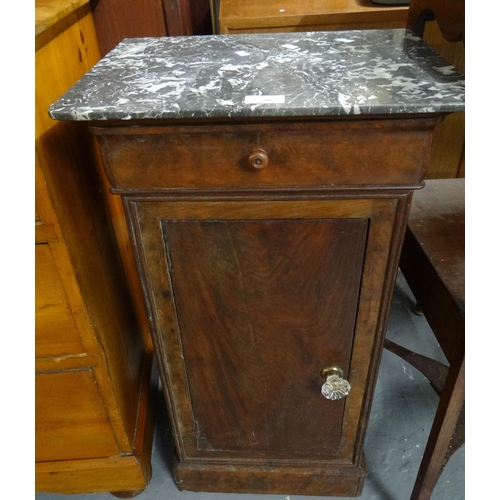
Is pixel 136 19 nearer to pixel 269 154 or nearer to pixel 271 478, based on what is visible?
pixel 269 154

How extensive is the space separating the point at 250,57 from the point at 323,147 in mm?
264

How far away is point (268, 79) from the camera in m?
0.66

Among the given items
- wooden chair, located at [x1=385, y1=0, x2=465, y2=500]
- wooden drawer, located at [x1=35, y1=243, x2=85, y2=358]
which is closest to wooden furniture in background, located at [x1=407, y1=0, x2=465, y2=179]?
wooden chair, located at [x1=385, y1=0, x2=465, y2=500]

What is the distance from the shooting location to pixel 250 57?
77cm

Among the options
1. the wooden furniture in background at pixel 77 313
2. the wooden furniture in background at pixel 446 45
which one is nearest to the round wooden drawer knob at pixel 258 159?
the wooden furniture in background at pixel 77 313

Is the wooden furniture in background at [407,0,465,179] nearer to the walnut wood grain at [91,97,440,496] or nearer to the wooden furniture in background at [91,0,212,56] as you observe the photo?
the walnut wood grain at [91,97,440,496]

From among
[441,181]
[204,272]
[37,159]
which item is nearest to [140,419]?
[204,272]

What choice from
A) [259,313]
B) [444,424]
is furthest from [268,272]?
[444,424]

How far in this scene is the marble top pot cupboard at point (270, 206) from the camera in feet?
1.94

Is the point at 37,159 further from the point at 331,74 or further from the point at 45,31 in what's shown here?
the point at 331,74

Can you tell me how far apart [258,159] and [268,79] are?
14cm

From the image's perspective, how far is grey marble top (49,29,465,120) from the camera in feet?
1.84

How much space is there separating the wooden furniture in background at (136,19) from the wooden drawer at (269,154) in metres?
0.65

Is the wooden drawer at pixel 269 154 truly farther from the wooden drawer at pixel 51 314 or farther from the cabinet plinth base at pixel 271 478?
the cabinet plinth base at pixel 271 478
